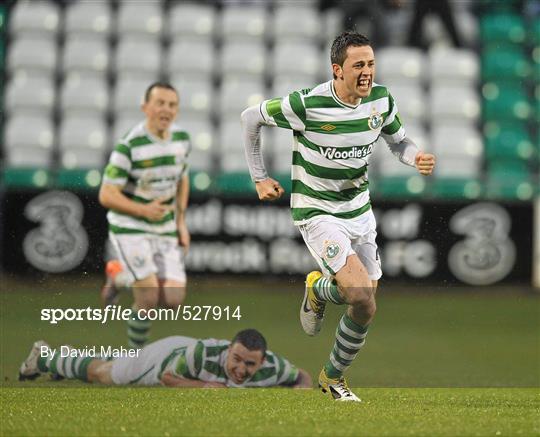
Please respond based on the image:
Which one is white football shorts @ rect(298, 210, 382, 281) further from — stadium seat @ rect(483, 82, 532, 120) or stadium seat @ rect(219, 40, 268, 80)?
stadium seat @ rect(483, 82, 532, 120)

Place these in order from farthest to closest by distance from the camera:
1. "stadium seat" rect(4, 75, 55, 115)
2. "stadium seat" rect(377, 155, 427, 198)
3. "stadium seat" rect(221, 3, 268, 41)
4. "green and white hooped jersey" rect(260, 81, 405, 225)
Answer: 1. "stadium seat" rect(221, 3, 268, 41)
2. "stadium seat" rect(4, 75, 55, 115)
3. "stadium seat" rect(377, 155, 427, 198)
4. "green and white hooped jersey" rect(260, 81, 405, 225)

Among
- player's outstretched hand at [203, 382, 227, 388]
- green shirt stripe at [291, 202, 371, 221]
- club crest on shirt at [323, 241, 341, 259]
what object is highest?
green shirt stripe at [291, 202, 371, 221]

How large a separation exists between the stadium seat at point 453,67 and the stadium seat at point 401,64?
0.16 m

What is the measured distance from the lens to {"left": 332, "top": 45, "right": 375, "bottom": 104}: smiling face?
5.75 meters

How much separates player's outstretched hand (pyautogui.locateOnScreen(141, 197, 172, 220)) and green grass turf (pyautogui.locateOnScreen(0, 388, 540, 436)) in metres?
1.60

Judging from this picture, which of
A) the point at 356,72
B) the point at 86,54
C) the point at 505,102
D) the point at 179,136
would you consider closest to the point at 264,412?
the point at 356,72

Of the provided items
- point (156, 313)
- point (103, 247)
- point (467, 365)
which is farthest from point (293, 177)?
point (103, 247)

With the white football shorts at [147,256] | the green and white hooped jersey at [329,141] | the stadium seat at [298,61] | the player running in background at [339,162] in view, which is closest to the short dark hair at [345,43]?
the player running in background at [339,162]

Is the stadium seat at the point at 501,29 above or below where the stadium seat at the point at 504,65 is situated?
above

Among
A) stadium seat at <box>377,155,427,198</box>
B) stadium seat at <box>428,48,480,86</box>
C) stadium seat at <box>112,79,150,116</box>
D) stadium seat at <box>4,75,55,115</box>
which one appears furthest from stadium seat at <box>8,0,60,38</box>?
stadium seat at <box>428,48,480,86</box>

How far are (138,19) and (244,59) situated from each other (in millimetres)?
1230

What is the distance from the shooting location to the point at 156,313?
24.1ft

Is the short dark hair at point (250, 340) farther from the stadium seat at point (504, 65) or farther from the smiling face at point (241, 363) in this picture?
the stadium seat at point (504, 65)

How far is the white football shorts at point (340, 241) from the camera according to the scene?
570cm
